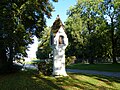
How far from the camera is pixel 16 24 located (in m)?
19.2

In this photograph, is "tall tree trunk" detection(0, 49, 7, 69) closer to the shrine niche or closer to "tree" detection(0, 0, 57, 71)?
"tree" detection(0, 0, 57, 71)

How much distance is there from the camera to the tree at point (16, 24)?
1897cm

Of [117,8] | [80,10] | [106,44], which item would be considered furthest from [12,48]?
[106,44]

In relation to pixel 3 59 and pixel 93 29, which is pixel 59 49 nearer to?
pixel 3 59

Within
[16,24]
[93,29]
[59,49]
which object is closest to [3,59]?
[16,24]

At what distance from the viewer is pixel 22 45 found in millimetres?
20469

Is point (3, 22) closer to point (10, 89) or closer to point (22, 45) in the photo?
point (22, 45)

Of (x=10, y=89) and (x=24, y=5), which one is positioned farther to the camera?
(x=24, y=5)

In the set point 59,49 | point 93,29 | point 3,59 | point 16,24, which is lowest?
point 3,59

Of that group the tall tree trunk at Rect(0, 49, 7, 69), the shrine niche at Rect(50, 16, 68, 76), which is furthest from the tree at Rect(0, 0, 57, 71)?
the shrine niche at Rect(50, 16, 68, 76)

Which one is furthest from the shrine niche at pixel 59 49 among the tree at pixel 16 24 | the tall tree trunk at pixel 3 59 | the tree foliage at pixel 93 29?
the tree foliage at pixel 93 29

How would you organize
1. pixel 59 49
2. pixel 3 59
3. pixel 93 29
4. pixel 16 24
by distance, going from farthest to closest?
pixel 93 29
pixel 3 59
pixel 16 24
pixel 59 49

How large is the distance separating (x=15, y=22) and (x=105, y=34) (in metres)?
39.1

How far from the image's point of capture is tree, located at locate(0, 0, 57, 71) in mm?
18969
